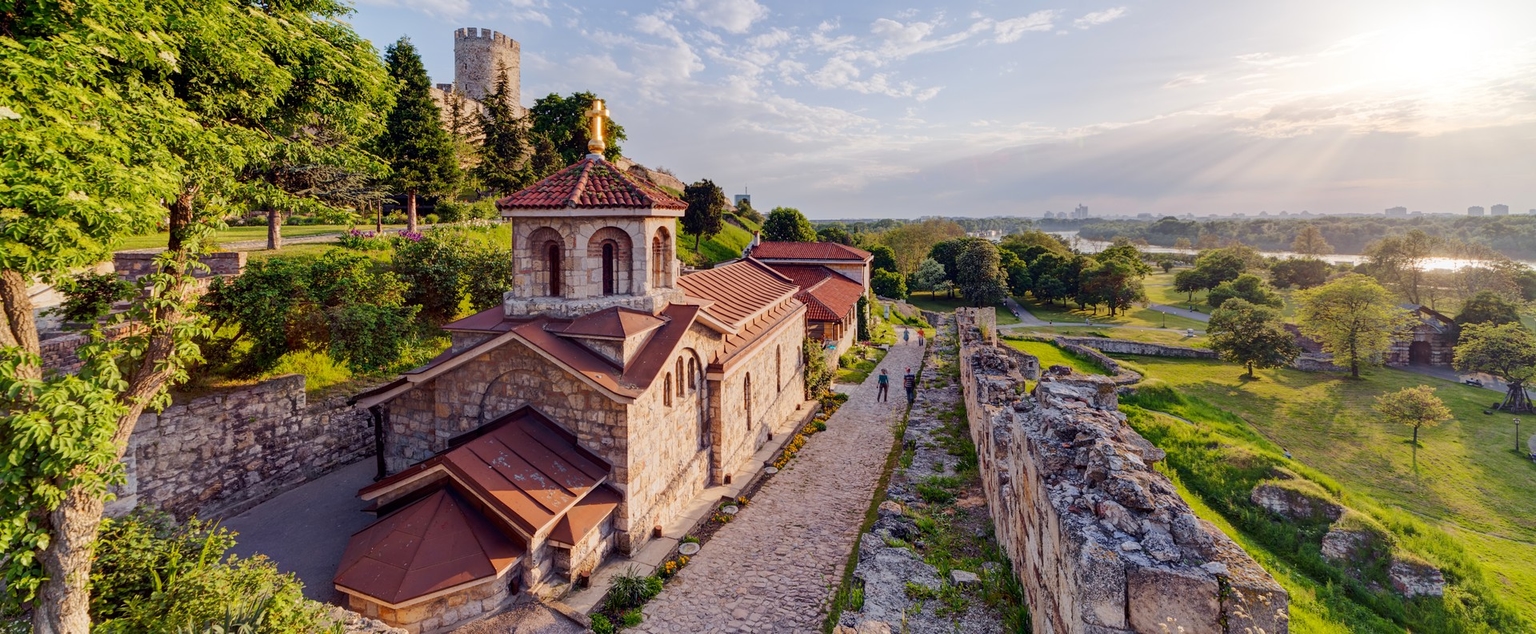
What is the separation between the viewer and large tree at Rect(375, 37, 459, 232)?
2736 centimetres

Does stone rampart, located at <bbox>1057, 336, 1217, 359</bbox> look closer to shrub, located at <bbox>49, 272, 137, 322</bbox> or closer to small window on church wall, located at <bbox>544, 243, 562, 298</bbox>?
small window on church wall, located at <bbox>544, 243, 562, 298</bbox>

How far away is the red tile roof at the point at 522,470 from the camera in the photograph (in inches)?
365

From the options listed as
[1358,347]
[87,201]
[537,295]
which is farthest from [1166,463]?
[1358,347]

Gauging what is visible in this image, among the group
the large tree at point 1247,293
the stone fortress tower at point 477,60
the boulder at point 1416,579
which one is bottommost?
the boulder at point 1416,579

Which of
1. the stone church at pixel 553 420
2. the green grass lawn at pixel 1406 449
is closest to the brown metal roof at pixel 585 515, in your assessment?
the stone church at pixel 553 420

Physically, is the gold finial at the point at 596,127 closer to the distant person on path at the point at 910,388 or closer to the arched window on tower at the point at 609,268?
the arched window on tower at the point at 609,268

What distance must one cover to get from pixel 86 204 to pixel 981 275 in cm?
5742

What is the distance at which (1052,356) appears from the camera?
108 feet

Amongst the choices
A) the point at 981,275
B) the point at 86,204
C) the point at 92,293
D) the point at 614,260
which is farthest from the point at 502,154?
the point at 981,275

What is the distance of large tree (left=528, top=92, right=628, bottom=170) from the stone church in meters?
26.4

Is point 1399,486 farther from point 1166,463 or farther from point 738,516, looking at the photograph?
point 738,516

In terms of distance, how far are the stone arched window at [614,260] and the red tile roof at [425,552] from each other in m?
4.93

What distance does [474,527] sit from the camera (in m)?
9.30

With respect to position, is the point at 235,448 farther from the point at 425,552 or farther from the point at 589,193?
the point at 589,193
